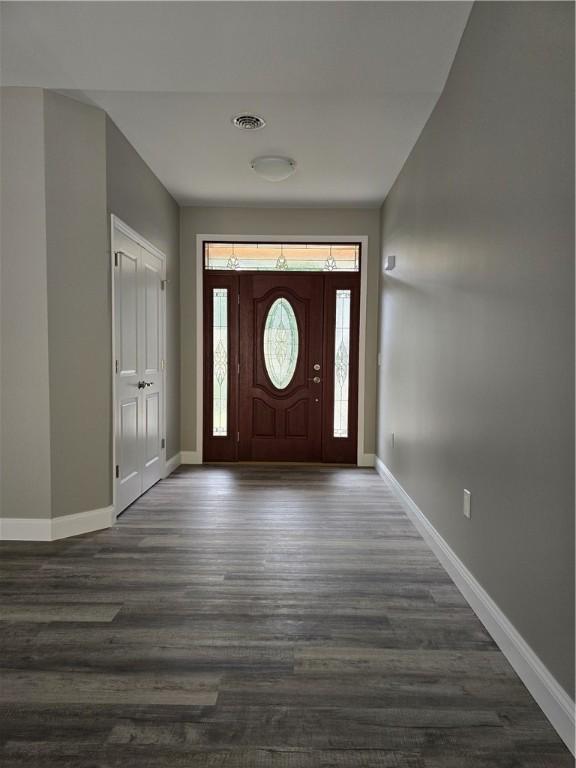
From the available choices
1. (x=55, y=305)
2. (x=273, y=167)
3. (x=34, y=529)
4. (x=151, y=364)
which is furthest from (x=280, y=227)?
(x=34, y=529)

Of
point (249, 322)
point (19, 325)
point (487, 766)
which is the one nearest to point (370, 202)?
point (249, 322)

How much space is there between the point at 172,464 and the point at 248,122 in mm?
3276

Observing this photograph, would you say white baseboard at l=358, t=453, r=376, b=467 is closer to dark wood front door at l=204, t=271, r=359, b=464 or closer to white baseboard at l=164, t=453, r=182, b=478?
dark wood front door at l=204, t=271, r=359, b=464

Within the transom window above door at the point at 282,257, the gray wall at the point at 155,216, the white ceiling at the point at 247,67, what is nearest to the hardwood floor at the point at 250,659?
the gray wall at the point at 155,216

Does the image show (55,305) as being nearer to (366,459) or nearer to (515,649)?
(515,649)

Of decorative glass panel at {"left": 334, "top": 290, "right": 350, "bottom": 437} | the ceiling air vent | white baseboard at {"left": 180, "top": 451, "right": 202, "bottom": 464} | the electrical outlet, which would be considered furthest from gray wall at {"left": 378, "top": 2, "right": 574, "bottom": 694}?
white baseboard at {"left": 180, "top": 451, "right": 202, "bottom": 464}

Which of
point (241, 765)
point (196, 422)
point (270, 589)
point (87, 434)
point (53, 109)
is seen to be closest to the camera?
point (241, 765)

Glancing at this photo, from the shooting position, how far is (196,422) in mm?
5605

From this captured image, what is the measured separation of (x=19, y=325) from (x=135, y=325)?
98cm

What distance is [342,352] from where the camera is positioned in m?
5.61

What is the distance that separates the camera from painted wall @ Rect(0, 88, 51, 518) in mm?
3051

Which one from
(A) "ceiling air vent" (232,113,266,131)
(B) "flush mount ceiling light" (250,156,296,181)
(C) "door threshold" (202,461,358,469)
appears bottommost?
(C) "door threshold" (202,461,358,469)

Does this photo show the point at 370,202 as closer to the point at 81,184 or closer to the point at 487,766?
the point at 81,184

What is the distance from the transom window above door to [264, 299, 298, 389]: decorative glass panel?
21.1 inches
